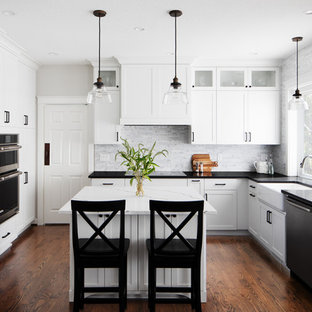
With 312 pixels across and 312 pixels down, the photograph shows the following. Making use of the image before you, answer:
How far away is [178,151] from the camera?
17.3 ft

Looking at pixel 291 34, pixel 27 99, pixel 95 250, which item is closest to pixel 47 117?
pixel 27 99

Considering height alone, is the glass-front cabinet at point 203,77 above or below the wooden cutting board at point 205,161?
above

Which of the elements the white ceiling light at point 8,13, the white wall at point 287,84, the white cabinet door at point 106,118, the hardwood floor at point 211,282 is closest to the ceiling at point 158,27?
the white ceiling light at point 8,13

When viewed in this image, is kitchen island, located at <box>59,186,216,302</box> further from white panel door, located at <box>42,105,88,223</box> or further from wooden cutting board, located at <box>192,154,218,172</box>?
white panel door, located at <box>42,105,88,223</box>

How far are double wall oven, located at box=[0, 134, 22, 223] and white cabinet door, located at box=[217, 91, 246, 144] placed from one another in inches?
116

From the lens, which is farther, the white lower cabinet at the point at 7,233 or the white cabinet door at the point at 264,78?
the white cabinet door at the point at 264,78

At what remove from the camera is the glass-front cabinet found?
194 inches

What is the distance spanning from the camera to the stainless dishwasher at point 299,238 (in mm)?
2877

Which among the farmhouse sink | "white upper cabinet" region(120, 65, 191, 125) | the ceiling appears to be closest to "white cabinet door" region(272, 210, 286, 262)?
the farmhouse sink

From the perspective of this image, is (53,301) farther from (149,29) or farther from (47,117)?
(47,117)

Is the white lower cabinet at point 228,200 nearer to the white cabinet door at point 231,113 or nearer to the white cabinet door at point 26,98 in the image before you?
the white cabinet door at point 231,113

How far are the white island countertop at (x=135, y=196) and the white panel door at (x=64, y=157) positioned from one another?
1863 mm

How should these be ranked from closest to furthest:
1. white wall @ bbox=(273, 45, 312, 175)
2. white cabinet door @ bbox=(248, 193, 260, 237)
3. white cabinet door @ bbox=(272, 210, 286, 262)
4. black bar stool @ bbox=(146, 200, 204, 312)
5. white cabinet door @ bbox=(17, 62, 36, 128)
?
black bar stool @ bbox=(146, 200, 204, 312) < white cabinet door @ bbox=(272, 210, 286, 262) < white wall @ bbox=(273, 45, 312, 175) < white cabinet door @ bbox=(248, 193, 260, 237) < white cabinet door @ bbox=(17, 62, 36, 128)

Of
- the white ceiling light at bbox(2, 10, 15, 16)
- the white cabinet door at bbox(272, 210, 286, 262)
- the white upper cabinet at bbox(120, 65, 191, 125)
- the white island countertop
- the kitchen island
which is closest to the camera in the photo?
the white island countertop
